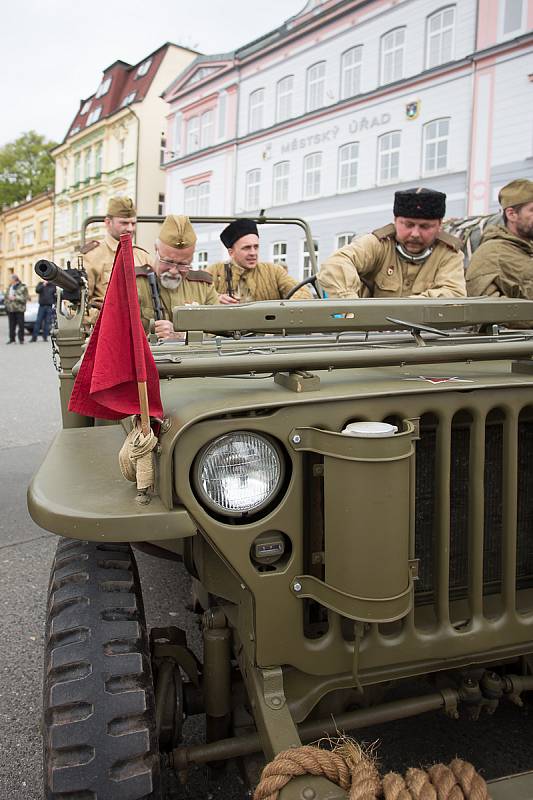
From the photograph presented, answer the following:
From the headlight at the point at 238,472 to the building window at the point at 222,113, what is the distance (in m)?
24.1

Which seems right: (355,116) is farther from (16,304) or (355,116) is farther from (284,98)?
(16,304)

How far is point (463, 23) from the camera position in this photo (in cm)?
1619

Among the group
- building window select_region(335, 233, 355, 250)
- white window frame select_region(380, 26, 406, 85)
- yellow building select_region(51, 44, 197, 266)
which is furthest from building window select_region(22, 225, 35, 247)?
white window frame select_region(380, 26, 406, 85)

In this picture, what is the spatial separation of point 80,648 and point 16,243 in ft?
165

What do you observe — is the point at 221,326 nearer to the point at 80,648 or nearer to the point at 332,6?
the point at 80,648

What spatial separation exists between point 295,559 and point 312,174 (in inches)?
803

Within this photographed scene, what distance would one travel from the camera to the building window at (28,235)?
44969 millimetres

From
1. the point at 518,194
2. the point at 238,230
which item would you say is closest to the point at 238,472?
the point at 518,194

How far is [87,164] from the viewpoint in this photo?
36.2m

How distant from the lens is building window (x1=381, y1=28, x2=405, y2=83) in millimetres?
17812

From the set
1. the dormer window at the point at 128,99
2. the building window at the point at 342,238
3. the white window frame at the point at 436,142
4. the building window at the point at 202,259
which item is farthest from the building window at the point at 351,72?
the dormer window at the point at 128,99

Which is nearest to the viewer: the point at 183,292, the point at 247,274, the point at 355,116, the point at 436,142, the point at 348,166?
the point at 183,292

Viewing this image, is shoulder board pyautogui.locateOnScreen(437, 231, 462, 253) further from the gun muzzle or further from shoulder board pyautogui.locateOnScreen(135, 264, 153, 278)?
the gun muzzle

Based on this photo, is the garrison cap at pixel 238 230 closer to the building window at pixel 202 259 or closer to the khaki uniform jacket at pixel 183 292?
the khaki uniform jacket at pixel 183 292
